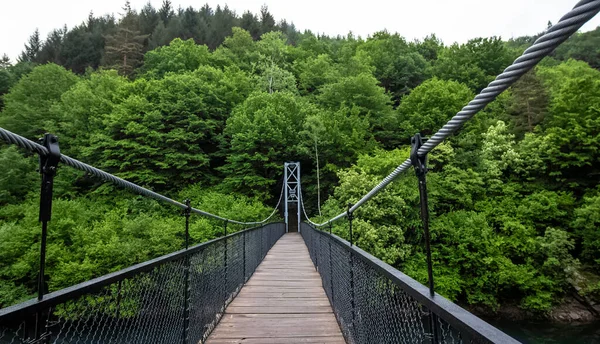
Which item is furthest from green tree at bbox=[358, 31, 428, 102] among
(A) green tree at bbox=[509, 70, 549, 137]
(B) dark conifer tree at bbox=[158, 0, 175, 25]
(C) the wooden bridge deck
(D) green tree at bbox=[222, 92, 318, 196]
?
(B) dark conifer tree at bbox=[158, 0, 175, 25]

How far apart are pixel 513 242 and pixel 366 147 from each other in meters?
7.36

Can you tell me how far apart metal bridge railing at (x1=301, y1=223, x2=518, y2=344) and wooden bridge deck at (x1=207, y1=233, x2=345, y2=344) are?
0.17 m

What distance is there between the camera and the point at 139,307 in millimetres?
1265

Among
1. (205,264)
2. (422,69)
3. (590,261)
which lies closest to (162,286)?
(205,264)

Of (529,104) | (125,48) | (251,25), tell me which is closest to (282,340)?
(529,104)

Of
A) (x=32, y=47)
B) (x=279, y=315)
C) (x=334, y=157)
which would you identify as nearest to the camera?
(x=279, y=315)

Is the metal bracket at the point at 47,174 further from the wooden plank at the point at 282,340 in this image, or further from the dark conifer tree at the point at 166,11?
the dark conifer tree at the point at 166,11

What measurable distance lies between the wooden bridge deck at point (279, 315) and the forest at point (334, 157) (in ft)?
22.0

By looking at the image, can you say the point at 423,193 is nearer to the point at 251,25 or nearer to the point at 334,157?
the point at 334,157

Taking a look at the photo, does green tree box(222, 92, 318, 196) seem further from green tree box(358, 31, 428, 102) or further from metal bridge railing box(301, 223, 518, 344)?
metal bridge railing box(301, 223, 518, 344)

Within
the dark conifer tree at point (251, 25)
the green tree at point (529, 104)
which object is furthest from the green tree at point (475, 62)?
the dark conifer tree at point (251, 25)

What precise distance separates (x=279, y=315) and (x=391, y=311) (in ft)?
4.85

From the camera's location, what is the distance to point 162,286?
1456mm

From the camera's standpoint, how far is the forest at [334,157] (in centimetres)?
1097
